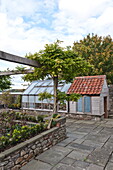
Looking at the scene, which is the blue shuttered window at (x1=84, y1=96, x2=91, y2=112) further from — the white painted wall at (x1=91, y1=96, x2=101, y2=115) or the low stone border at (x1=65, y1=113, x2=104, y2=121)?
the low stone border at (x1=65, y1=113, x2=104, y2=121)

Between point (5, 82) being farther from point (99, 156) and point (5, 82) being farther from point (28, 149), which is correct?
point (99, 156)

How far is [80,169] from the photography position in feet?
10.8

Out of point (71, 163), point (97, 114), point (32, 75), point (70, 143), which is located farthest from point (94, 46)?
point (71, 163)

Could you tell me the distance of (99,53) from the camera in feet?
43.4

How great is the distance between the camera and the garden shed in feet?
29.1

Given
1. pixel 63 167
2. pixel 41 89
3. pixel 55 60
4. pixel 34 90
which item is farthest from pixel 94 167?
pixel 34 90

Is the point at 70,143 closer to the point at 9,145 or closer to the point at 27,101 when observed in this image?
the point at 9,145

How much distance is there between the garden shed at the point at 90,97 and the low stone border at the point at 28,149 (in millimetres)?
3661

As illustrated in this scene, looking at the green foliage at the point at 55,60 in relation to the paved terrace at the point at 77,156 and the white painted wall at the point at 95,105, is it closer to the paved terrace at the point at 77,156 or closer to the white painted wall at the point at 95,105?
the paved terrace at the point at 77,156

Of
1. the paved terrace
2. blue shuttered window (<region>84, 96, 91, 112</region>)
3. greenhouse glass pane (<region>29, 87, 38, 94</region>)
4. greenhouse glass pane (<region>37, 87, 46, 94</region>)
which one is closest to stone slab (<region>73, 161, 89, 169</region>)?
the paved terrace

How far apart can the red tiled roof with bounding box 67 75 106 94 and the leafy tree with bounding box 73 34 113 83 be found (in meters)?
3.13

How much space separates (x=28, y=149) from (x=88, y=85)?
7.06 meters

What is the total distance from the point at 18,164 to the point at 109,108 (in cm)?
936

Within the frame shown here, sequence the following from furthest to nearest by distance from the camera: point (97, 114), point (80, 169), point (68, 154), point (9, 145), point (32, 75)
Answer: point (97, 114) → point (32, 75) → point (68, 154) → point (9, 145) → point (80, 169)
